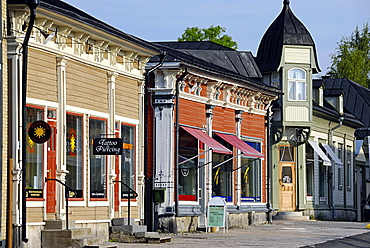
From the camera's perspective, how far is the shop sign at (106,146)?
70.6ft

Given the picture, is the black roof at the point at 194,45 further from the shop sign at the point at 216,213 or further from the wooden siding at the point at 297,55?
the shop sign at the point at 216,213

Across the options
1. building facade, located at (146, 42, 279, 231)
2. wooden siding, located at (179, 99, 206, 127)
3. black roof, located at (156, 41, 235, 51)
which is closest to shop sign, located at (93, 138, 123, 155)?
building facade, located at (146, 42, 279, 231)

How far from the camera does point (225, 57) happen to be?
36.3 m

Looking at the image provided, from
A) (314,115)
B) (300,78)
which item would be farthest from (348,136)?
(300,78)

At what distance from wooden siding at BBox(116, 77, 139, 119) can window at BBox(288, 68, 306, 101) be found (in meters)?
14.6

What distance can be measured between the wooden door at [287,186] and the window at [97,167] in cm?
1793

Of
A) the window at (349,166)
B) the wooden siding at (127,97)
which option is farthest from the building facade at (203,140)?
the window at (349,166)

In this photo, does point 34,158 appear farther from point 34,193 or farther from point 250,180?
point 250,180

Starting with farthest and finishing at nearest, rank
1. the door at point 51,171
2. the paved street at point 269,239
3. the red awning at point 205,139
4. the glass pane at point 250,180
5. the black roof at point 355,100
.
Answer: the black roof at point 355,100 < the glass pane at point 250,180 < the red awning at point 205,139 < the paved street at point 269,239 < the door at point 51,171

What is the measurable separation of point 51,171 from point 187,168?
9248 mm

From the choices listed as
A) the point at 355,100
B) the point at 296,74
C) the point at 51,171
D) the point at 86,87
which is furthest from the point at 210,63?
the point at 355,100

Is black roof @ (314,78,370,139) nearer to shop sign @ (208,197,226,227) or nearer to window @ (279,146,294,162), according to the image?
window @ (279,146,294,162)

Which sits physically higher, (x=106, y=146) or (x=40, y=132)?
(x=40, y=132)

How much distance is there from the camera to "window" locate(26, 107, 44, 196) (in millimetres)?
19016
